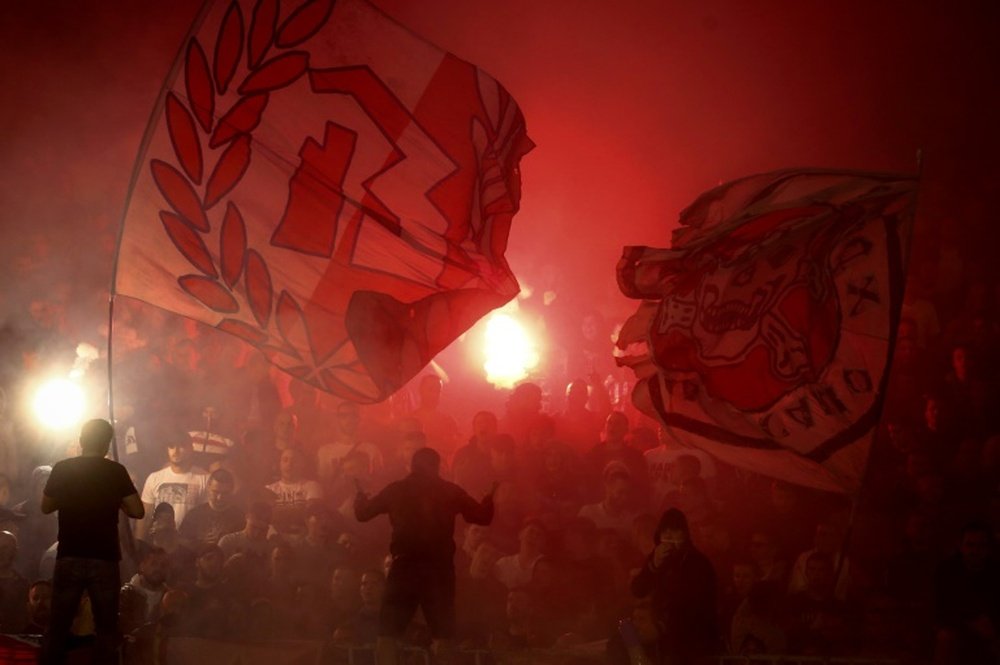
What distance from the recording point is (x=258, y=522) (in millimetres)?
6793

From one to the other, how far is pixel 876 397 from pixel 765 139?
6473 mm

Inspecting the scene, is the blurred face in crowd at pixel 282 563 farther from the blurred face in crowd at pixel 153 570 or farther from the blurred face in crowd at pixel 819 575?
the blurred face in crowd at pixel 819 575

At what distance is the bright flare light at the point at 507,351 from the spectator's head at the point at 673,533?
650cm

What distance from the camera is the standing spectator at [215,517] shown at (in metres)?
7.04

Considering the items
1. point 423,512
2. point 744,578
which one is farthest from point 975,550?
point 423,512

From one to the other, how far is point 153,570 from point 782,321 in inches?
163

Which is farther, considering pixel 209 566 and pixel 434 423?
pixel 434 423

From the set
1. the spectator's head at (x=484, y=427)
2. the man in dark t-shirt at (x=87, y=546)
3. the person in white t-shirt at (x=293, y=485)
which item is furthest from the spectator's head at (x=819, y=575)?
the man in dark t-shirt at (x=87, y=546)

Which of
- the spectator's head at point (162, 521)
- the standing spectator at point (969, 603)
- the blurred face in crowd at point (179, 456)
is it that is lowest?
the standing spectator at point (969, 603)

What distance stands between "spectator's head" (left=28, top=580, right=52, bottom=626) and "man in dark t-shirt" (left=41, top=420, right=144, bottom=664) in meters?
1.02

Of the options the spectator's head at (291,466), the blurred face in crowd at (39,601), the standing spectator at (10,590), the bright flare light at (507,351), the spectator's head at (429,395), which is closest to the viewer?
the blurred face in crowd at (39,601)

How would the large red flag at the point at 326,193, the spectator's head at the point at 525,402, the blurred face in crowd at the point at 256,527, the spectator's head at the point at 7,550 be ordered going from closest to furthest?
the spectator's head at the point at 7,550 → the large red flag at the point at 326,193 → the blurred face in crowd at the point at 256,527 → the spectator's head at the point at 525,402

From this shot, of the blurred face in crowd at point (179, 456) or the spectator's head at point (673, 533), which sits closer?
the spectator's head at point (673, 533)

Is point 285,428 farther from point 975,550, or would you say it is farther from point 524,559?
point 975,550
